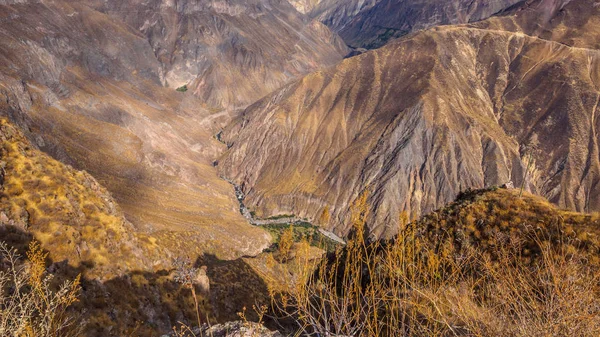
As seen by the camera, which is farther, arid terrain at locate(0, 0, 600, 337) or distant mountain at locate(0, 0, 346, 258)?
distant mountain at locate(0, 0, 346, 258)

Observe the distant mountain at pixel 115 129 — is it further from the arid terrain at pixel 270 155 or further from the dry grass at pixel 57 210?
the dry grass at pixel 57 210

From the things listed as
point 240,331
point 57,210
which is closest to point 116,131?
point 57,210

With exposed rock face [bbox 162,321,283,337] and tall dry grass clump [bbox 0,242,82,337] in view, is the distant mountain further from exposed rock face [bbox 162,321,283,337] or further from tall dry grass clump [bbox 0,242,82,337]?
exposed rock face [bbox 162,321,283,337]

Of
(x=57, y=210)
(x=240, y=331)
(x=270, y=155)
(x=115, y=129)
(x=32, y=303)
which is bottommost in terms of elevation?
(x=270, y=155)

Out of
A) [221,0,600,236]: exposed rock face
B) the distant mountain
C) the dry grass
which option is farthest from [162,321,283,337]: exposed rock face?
[221,0,600,236]: exposed rock face

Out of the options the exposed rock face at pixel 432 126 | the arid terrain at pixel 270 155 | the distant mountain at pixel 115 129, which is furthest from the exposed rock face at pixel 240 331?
the exposed rock face at pixel 432 126

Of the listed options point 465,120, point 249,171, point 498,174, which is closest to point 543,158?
point 498,174

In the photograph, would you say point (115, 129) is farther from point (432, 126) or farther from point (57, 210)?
point (432, 126)

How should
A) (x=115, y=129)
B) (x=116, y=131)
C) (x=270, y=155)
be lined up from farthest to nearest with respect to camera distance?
1. (x=270, y=155)
2. (x=115, y=129)
3. (x=116, y=131)
